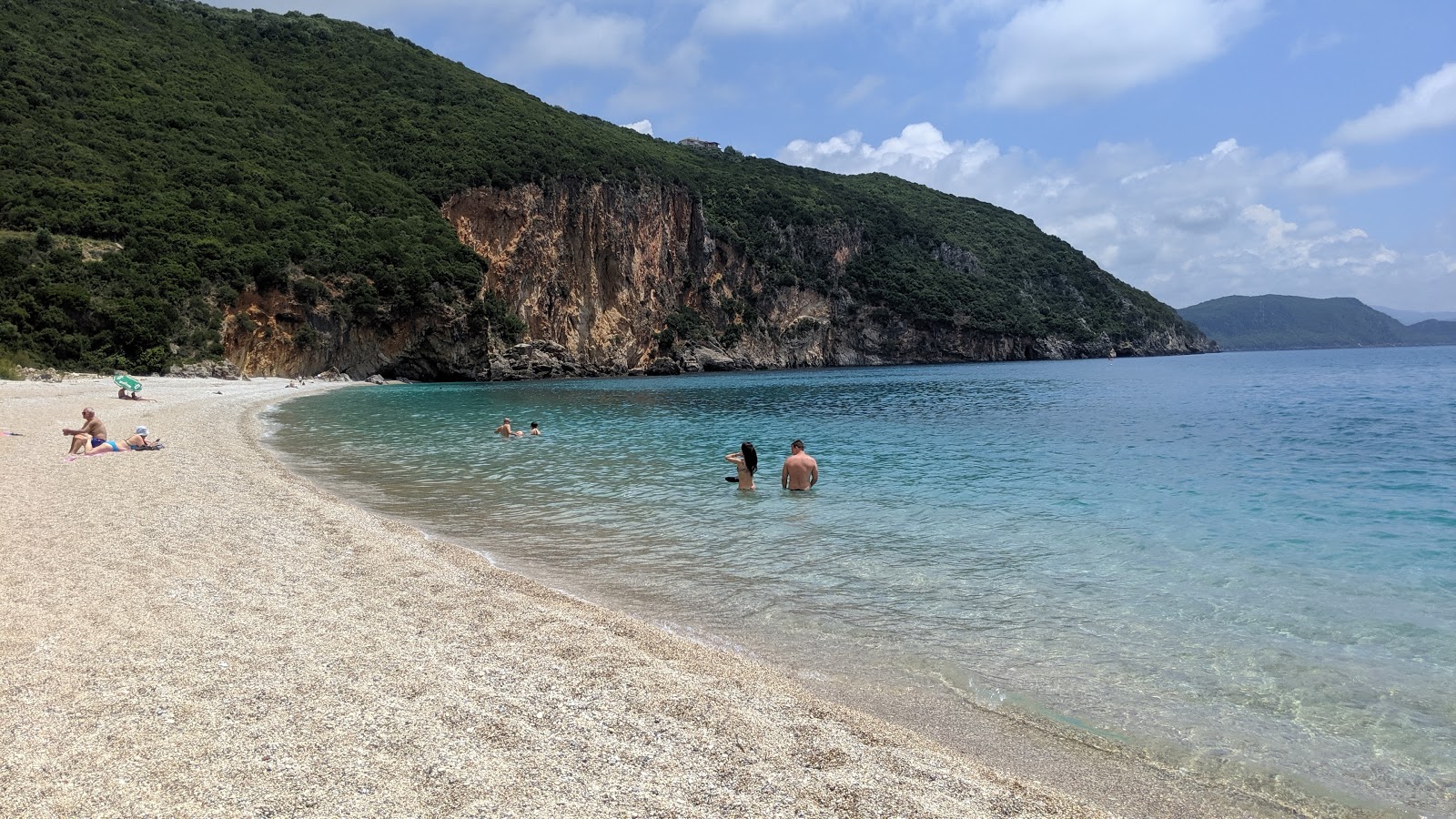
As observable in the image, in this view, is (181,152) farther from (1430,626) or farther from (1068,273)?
(1068,273)

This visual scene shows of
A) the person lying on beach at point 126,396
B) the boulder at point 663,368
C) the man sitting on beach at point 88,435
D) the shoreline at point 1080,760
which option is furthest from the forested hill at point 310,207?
the shoreline at point 1080,760

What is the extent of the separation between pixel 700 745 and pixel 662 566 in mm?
4485

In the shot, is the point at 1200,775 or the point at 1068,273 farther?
the point at 1068,273

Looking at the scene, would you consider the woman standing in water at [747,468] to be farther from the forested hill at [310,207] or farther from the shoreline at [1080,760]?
the forested hill at [310,207]

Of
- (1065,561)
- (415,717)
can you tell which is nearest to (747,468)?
(1065,561)

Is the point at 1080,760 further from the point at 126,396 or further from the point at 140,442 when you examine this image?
the point at 126,396

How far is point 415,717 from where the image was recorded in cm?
401

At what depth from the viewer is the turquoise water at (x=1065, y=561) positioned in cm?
494

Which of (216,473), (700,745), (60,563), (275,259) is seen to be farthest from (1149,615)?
(275,259)

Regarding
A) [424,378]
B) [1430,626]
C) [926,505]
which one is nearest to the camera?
[1430,626]

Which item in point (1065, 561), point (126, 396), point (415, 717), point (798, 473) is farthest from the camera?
point (126, 396)

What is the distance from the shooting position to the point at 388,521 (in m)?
10.2

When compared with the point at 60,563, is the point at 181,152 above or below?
above

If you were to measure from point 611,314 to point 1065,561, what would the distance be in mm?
73632
